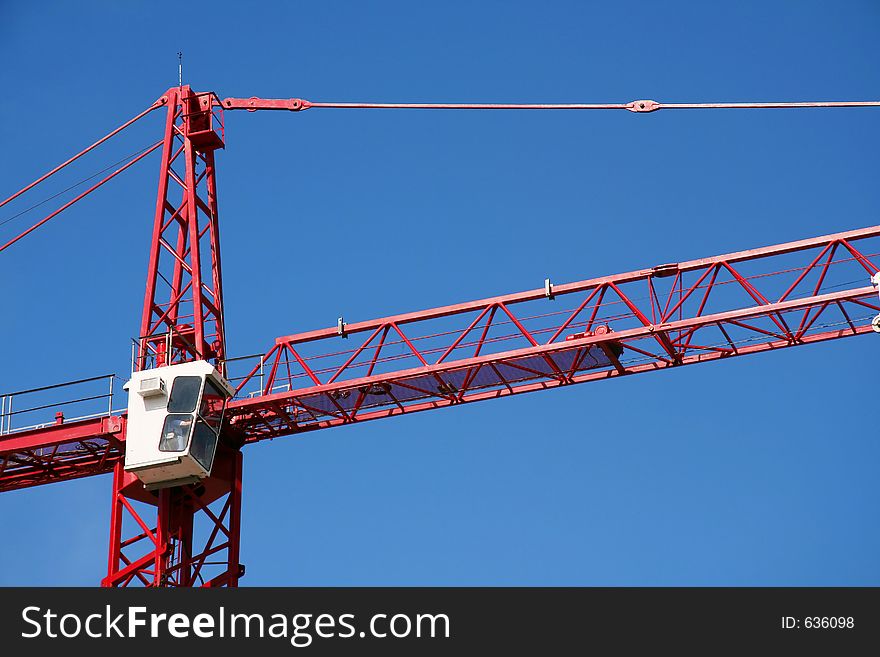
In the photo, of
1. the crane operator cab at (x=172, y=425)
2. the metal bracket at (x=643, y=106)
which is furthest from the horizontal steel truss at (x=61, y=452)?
the metal bracket at (x=643, y=106)

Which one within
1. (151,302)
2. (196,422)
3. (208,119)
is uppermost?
(208,119)

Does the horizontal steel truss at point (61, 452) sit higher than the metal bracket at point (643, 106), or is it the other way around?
the metal bracket at point (643, 106)

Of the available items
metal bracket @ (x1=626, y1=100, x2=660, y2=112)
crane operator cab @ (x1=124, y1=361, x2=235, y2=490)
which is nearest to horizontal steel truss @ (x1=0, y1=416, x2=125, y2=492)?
crane operator cab @ (x1=124, y1=361, x2=235, y2=490)

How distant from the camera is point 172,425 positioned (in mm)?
69438

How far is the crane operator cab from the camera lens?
69.1 m

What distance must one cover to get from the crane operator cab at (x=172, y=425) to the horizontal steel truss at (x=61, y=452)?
1.36 metres

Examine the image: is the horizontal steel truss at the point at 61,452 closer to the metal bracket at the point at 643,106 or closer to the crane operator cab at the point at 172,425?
the crane operator cab at the point at 172,425

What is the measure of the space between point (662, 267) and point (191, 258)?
45.7 ft

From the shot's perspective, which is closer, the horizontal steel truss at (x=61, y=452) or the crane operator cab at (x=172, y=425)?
the crane operator cab at (x=172, y=425)

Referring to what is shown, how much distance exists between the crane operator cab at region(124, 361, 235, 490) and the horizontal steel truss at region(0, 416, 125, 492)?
53.6 inches

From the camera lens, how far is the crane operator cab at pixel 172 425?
69125mm
